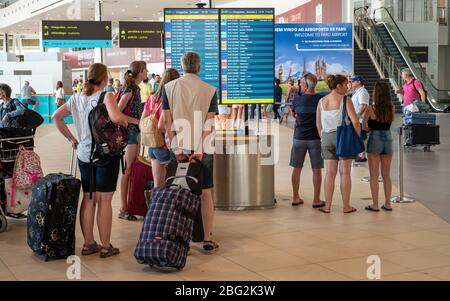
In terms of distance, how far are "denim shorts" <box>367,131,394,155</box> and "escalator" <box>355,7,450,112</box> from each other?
1758 cm

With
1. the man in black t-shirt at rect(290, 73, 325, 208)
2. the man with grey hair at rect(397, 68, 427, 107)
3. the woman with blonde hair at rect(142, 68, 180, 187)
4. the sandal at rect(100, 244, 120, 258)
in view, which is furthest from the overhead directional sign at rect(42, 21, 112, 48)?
the sandal at rect(100, 244, 120, 258)

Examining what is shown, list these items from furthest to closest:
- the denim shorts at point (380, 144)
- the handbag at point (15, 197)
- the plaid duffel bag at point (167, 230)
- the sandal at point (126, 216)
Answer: the denim shorts at point (380, 144) → the sandal at point (126, 216) → the handbag at point (15, 197) → the plaid duffel bag at point (167, 230)

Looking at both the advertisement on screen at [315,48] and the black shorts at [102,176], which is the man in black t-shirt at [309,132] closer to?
the black shorts at [102,176]

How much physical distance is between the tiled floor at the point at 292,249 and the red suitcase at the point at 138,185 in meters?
0.21

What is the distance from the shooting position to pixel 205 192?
17.1 ft

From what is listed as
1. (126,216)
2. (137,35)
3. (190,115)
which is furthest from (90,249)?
(137,35)

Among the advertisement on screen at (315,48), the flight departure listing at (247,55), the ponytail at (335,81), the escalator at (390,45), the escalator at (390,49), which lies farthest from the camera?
the escalator at (390,45)

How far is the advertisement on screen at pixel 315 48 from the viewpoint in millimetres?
15125

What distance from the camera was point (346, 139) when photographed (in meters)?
6.67

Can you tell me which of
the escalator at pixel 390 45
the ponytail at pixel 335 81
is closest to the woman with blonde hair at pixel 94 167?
the ponytail at pixel 335 81

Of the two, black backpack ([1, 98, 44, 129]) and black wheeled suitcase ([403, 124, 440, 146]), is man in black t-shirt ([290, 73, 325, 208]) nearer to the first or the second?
black backpack ([1, 98, 44, 129])
